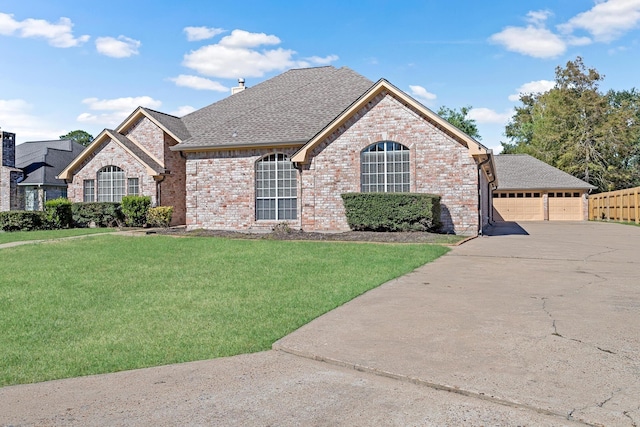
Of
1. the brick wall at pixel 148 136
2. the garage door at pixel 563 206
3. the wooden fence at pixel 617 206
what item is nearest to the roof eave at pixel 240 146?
the brick wall at pixel 148 136

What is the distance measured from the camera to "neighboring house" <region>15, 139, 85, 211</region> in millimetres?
31906

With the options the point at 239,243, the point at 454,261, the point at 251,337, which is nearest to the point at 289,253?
the point at 239,243

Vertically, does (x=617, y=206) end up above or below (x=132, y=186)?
below

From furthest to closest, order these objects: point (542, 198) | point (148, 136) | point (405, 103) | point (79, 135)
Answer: point (79, 135) → point (542, 198) → point (148, 136) → point (405, 103)

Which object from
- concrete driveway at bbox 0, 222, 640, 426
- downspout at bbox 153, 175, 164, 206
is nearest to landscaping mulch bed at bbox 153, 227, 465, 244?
downspout at bbox 153, 175, 164, 206

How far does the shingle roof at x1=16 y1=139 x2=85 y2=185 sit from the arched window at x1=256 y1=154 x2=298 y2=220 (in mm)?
18938

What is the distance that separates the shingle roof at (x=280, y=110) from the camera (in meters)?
20.0

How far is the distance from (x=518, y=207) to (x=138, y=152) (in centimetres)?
2781

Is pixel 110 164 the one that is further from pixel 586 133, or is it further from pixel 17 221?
pixel 586 133

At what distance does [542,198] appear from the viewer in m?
37.1

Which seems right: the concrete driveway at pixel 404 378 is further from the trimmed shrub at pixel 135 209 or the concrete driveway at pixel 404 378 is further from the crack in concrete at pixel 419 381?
the trimmed shrub at pixel 135 209

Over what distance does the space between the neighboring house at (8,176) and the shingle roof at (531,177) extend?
34.0m

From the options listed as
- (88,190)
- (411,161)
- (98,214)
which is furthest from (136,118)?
(411,161)

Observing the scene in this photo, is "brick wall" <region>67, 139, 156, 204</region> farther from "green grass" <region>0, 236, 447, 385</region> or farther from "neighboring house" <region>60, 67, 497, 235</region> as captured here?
"green grass" <region>0, 236, 447, 385</region>
